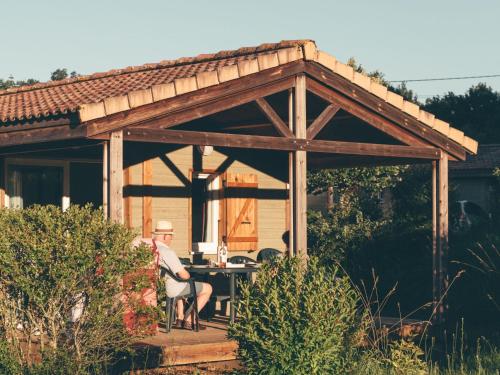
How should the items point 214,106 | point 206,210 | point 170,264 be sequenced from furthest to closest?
point 206,210
point 214,106
point 170,264

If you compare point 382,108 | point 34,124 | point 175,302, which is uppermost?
point 382,108

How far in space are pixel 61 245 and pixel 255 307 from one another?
1684mm

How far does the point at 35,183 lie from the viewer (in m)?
14.0

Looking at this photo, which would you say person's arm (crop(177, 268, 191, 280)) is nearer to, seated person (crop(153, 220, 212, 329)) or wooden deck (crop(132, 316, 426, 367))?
seated person (crop(153, 220, 212, 329))

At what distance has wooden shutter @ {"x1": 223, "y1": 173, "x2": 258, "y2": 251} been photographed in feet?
49.9

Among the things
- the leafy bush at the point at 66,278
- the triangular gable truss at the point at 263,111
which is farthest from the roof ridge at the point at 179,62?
the leafy bush at the point at 66,278

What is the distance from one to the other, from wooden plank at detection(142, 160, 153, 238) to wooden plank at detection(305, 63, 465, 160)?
3162 mm

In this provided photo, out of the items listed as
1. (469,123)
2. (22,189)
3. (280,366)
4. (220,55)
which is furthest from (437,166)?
(469,123)

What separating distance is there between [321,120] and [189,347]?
3.79 metres

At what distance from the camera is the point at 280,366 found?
24.7 feet

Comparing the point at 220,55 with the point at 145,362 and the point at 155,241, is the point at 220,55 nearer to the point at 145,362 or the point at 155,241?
the point at 155,241

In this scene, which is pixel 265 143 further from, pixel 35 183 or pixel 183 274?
pixel 35 183

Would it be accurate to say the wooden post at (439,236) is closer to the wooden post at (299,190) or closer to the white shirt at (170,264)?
the wooden post at (299,190)

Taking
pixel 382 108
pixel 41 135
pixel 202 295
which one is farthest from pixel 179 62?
pixel 202 295
